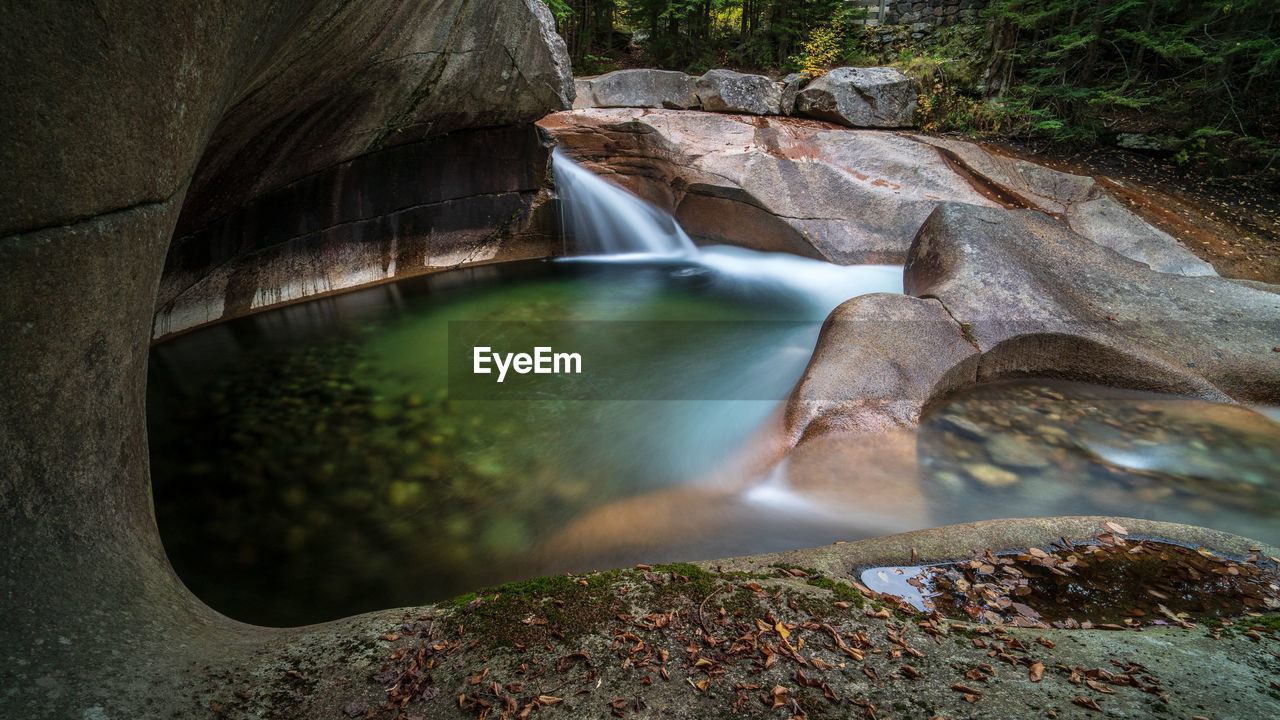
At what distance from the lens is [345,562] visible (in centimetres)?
344

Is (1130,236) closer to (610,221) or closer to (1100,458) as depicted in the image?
(1100,458)

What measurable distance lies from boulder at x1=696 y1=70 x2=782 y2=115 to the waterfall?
9.34 ft

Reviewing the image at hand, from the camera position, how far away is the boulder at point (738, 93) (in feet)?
38.9

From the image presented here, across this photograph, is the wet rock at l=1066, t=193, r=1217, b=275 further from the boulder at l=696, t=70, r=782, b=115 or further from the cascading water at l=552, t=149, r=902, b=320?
the boulder at l=696, t=70, r=782, b=115

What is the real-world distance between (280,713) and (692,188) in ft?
31.4

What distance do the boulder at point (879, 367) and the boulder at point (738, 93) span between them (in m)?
7.91

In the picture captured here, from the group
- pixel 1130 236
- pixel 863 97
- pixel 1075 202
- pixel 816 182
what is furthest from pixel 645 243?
pixel 1130 236

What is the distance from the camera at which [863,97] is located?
11562 millimetres

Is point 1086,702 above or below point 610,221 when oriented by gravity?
below

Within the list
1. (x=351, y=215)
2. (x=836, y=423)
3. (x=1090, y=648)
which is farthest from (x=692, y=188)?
(x=1090, y=648)

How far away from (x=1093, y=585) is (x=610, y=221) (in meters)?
9.10

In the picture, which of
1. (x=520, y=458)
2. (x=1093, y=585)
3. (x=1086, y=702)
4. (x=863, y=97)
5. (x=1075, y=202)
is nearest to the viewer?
(x=1086, y=702)

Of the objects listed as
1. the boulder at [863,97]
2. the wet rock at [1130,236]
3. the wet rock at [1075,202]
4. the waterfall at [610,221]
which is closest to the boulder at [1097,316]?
the wet rock at [1130,236]

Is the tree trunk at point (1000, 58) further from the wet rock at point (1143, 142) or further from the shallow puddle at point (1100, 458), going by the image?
the shallow puddle at point (1100, 458)
